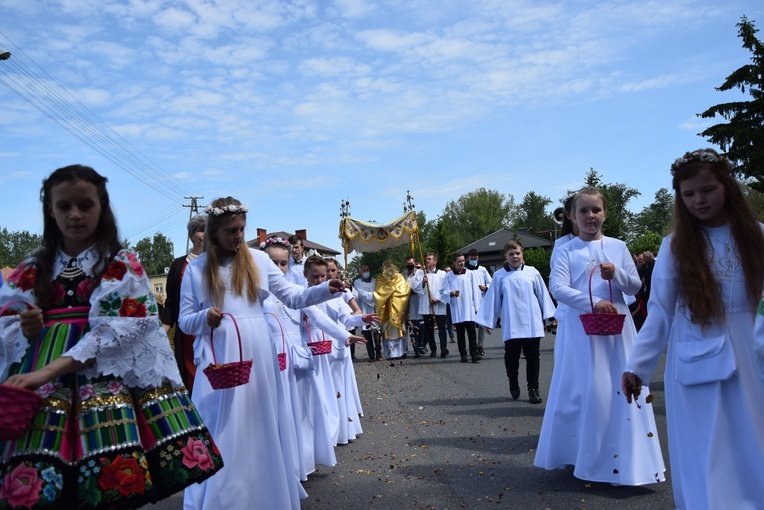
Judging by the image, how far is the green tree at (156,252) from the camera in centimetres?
11494

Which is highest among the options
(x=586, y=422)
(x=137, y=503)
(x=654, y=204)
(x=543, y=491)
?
(x=654, y=204)

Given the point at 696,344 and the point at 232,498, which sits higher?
the point at 696,344

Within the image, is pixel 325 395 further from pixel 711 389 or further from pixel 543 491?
pixel 711 389

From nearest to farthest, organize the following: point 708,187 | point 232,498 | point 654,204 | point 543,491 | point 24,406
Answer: point 24,406 < point 708,187 < point 232,498 < point 543,491 < point 654,204

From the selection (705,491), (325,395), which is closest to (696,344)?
(705,491)

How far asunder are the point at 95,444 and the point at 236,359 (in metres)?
1.88

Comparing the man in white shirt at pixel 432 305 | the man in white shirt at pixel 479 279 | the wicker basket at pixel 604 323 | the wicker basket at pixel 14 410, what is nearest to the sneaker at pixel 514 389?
the wicker basket at pixel 604 323

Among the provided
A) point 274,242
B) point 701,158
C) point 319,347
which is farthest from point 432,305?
point 701,158

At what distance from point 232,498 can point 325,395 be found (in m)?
3.22

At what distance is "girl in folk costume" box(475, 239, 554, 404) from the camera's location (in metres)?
9.48

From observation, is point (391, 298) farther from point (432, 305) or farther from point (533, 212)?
point (533, 212)

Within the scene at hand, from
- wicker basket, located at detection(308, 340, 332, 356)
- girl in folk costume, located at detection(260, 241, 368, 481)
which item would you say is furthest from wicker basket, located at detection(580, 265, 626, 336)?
wicker basket, located at detection(308, 340, 332, 356)

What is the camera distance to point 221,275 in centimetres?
484

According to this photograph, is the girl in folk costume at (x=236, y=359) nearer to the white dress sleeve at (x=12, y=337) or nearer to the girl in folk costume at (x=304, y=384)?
the girl in folk costume at (x=304, y=384)
